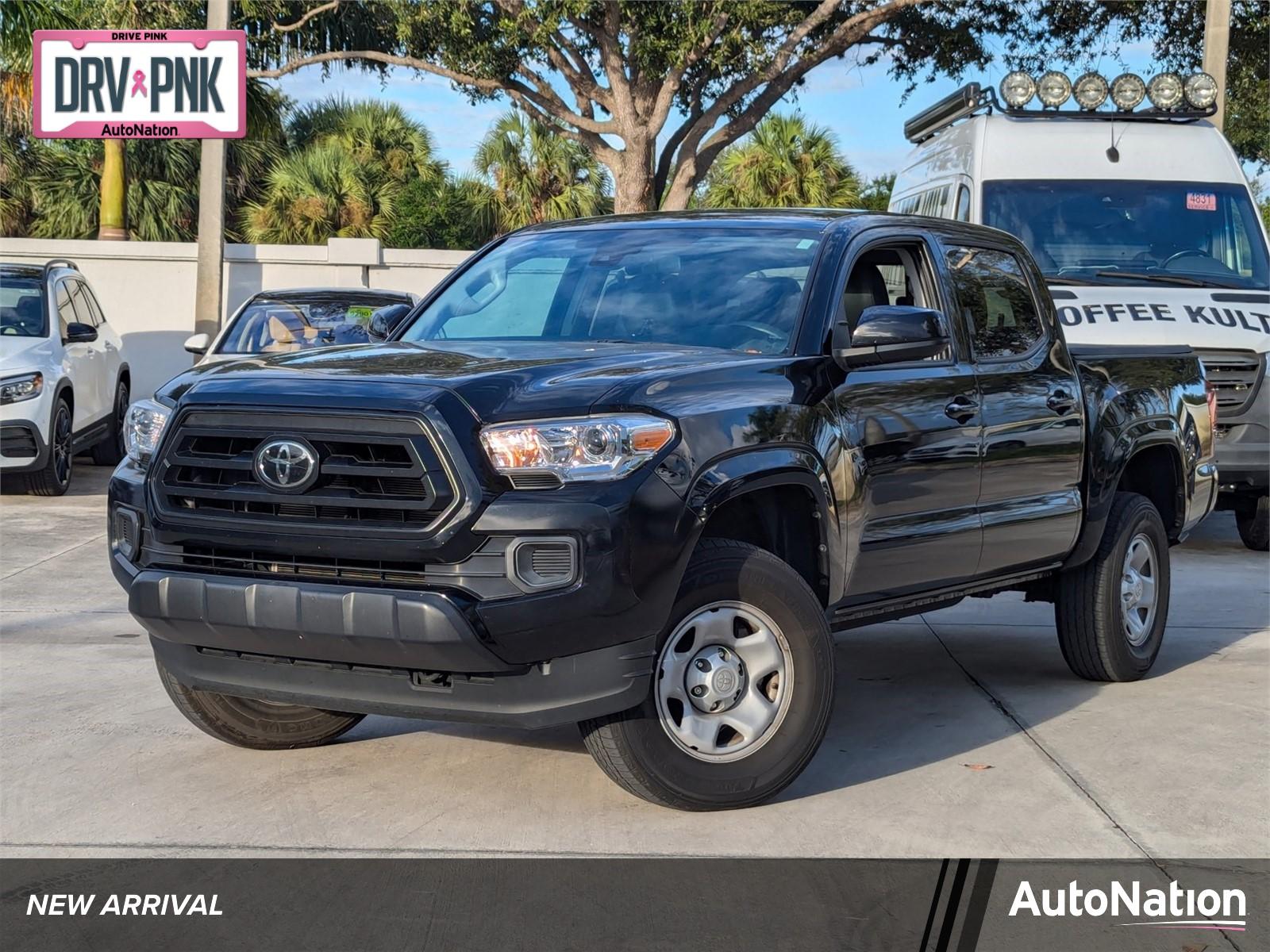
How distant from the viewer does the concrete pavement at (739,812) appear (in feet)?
15.1

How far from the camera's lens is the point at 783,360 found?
5.10m

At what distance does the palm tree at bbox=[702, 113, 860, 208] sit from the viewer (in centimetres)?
3125

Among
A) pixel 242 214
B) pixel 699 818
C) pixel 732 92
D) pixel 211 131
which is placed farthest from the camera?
pixel 242 214

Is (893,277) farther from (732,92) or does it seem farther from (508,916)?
(732,92)

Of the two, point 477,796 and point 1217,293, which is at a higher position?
point 1217,293

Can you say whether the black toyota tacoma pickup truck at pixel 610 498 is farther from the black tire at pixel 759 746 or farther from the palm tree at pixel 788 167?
the palm tree at pixel 788 167

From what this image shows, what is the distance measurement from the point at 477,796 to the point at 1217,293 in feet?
23.0

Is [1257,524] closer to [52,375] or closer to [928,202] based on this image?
[928,202]

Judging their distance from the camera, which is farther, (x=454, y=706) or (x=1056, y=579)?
(x=1056, y=579)

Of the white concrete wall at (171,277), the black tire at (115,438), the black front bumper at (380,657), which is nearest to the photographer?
the black front bumper at (380,657)

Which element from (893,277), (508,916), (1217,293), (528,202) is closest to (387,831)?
(508,916)

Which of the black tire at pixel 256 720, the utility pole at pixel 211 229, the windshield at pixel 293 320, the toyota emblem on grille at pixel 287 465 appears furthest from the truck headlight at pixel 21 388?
the toyota emblem on grille at pixel 287 465

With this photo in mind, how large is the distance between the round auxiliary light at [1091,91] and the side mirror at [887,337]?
648cm

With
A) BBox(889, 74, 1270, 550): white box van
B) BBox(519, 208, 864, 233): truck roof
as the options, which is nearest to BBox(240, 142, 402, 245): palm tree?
BBox(889, 74, 1270, 550): white box van
